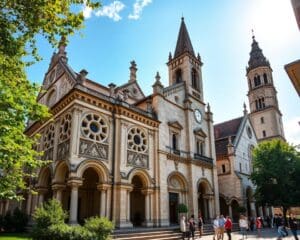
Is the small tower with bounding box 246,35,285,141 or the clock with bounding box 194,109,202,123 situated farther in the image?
the small tower with bounding box 246,35,285,141

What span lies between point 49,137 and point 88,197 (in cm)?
717

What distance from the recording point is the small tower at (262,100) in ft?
180

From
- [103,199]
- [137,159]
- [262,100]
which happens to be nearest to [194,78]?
[137,159]

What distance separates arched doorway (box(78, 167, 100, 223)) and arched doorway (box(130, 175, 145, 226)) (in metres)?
4.01

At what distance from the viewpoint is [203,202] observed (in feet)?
108

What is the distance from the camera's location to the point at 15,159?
39.9 ft

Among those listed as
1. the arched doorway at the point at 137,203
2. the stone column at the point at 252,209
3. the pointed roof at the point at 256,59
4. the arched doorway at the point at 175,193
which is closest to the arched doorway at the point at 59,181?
the arched doorway at the point at 137,203

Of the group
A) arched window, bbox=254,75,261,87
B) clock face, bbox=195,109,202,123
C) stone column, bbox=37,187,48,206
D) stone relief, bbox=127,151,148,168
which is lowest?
stone column, bbox=37,187,48,206

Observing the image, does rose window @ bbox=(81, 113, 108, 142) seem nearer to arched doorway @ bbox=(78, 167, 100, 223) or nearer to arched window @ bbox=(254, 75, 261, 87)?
arched doorway @ bbox=(78, 167, 100, 223)

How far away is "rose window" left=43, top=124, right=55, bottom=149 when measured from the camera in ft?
81.4

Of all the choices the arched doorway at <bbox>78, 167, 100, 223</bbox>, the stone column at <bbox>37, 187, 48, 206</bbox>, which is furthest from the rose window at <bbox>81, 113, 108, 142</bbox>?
the stone column at <bbox>37, 187, 48, 206</bbox>

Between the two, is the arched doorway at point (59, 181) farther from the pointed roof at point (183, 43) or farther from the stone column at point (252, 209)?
the stone column at point (252, 209)

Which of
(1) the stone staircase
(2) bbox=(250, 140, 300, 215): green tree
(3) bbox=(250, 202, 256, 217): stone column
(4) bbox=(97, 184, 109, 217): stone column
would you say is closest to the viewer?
(1) the stone staircase

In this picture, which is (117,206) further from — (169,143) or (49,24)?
(49,24)
